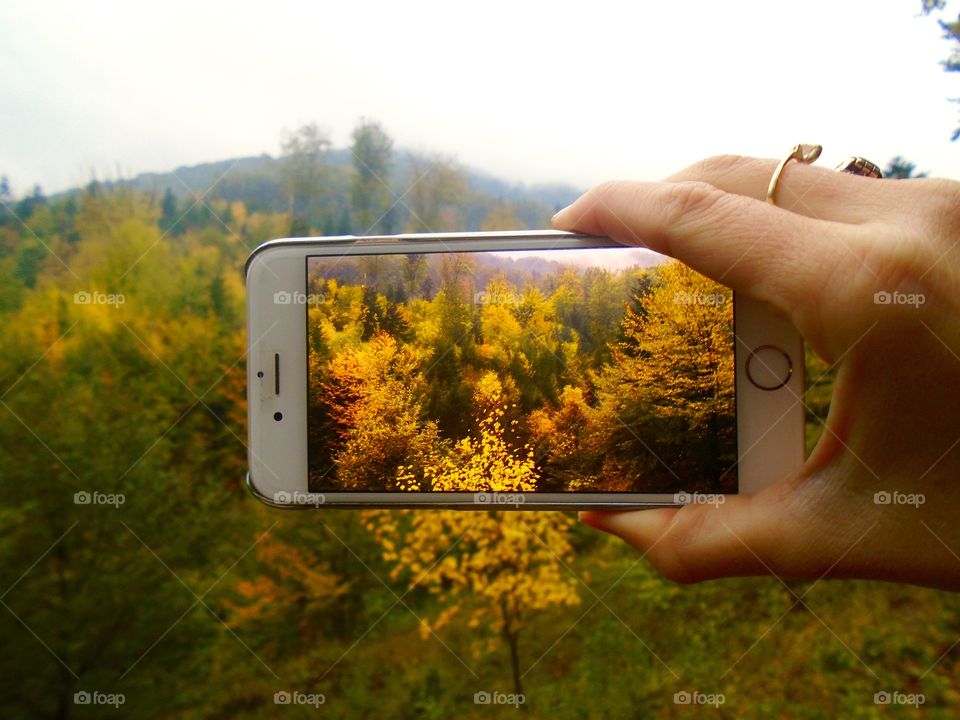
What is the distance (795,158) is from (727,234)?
9.5 inches

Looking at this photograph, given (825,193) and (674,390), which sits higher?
(825,193)

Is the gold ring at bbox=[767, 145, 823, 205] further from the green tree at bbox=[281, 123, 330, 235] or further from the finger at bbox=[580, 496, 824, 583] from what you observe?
the green tree at bbox=[281, 123, 330, 235]

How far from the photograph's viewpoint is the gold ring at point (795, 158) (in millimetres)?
909

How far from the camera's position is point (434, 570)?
2.71 metres

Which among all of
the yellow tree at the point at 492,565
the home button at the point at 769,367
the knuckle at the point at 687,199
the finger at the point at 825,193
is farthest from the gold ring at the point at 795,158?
the yellow tree at the point at 492,565

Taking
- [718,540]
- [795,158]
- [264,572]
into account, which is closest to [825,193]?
[795,158]

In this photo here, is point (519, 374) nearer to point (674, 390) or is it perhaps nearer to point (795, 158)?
point (674, 390)

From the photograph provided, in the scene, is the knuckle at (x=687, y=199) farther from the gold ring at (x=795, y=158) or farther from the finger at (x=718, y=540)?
the finger at (x=718, y=540)

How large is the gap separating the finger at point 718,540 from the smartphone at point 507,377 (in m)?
0.03

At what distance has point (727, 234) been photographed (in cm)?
82

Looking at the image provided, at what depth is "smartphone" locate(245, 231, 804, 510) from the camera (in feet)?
3.13

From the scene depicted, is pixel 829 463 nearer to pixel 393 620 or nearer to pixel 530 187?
pixel 530 187

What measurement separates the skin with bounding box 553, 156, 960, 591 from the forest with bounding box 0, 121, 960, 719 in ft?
5.13

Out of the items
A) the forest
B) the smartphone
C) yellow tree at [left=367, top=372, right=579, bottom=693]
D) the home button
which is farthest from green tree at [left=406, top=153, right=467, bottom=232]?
Answer: the home button
